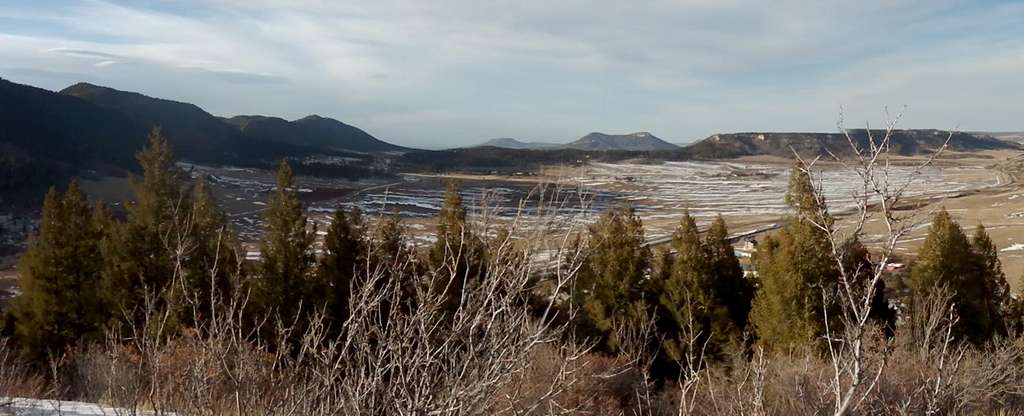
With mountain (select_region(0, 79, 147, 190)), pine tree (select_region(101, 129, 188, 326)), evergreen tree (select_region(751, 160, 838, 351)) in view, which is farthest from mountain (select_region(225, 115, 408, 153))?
evergreen tree (select_region(751, 160, 838, 351))

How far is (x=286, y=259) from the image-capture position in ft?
55.7

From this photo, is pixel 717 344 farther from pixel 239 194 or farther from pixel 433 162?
pixel 433 162

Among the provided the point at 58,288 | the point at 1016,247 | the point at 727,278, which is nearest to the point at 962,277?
the point at 727,278

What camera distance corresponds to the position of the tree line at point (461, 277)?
15.4 meters

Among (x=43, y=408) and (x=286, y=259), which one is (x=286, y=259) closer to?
(x=286, y=259)

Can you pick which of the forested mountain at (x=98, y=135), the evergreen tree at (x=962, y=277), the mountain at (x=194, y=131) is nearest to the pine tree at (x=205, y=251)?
the evergreen tree at (x=962, y=277)

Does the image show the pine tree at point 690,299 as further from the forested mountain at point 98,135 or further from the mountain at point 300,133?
the mountain at point 300,133

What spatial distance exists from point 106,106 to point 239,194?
67.2m

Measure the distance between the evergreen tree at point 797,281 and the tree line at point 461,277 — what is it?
0.10 feet

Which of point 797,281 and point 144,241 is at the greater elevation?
point 144,241

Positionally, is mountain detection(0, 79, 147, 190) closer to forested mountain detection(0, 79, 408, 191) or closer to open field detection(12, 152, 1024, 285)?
forested mountain detection(0, 79, 408, 191)

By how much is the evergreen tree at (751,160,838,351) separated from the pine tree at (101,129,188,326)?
1383 cm

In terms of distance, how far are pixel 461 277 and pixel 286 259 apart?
459 centimetres

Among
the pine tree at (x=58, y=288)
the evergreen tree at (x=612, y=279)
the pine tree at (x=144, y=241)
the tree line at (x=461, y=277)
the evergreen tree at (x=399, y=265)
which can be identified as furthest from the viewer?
the evergreen tree at (x=612, y=279)
